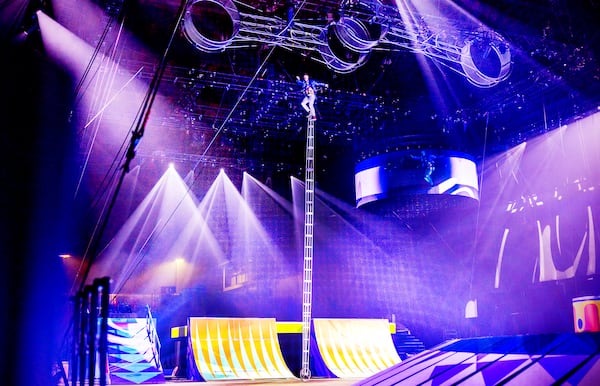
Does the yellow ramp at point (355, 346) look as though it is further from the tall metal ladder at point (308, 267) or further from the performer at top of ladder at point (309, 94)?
the performer at top of ladder at point (309, 94)

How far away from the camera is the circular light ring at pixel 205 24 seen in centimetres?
668

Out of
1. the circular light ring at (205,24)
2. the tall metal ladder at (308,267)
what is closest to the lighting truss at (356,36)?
the circular light ring at (205,24)

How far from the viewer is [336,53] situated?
25.4 feet

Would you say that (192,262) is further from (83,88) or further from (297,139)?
(83,88)

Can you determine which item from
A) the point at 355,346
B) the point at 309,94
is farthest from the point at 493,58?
the point at 355,346

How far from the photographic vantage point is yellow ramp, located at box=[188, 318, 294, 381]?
316 inches

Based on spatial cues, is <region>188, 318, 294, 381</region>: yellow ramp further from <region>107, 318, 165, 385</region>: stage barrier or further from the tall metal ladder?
<region>107, 318, 165, 385</region>: stage barrier

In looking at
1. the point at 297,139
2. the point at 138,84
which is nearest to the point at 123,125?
the point at 138,84

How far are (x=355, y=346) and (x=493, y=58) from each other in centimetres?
520

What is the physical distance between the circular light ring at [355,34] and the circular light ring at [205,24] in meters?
1.39

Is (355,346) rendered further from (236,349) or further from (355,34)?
(355,34)

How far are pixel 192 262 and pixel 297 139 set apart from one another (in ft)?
20.9

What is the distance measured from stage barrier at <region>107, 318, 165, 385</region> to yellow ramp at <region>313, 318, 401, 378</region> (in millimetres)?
2663

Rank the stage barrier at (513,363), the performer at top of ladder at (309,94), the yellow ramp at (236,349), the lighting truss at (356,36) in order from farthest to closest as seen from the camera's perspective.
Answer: the performer at top of ladder at (309,94), the yellow ramp at (236,349), the lighting truss at (356,36), the stage barrier at (513,363)
